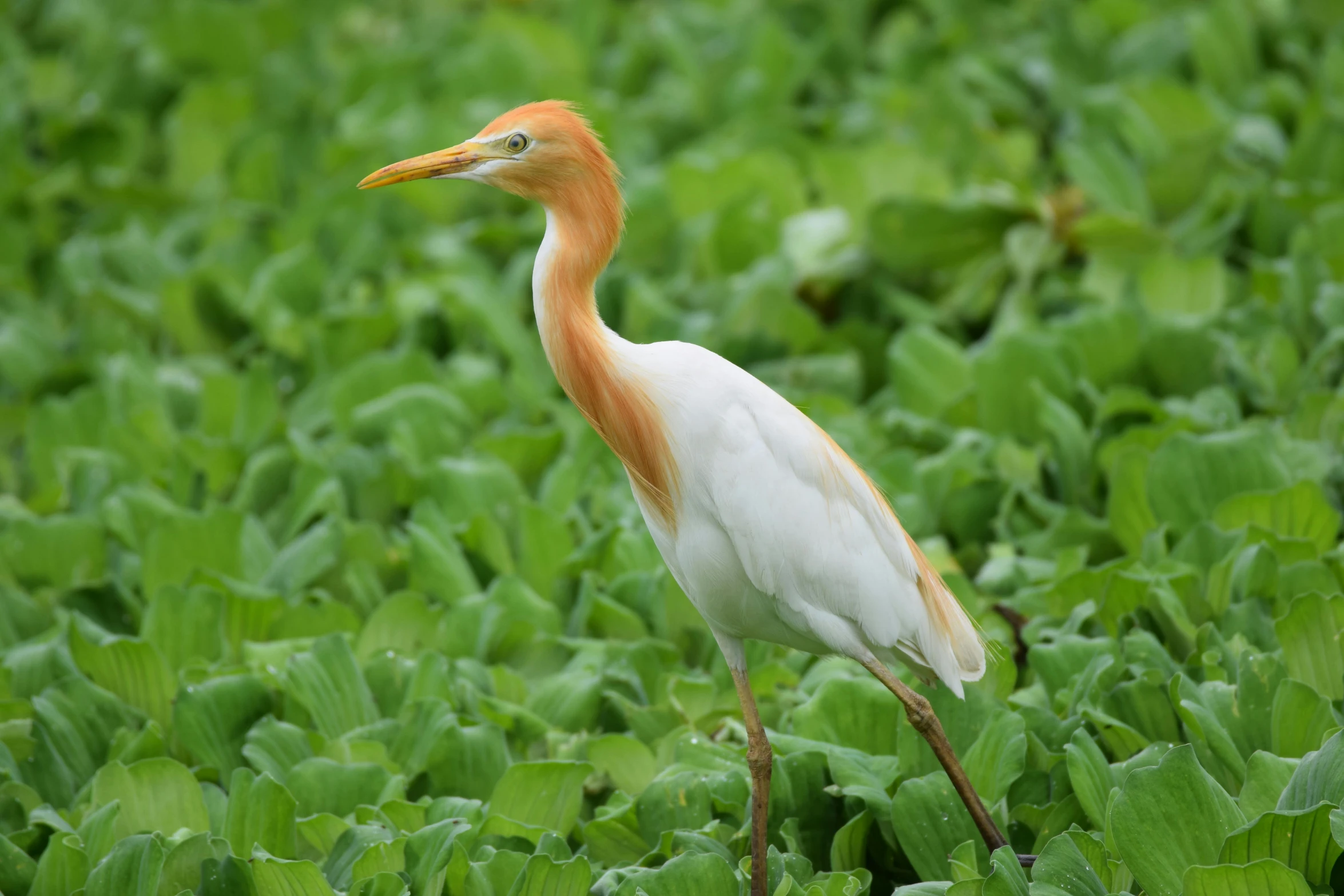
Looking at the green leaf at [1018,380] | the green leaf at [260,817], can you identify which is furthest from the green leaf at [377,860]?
the green leaf at [1018,380]

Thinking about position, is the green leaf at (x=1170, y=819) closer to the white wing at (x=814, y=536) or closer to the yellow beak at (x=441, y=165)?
the white wing at (x=814, y=536)

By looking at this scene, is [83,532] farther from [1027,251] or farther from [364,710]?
[1027,251]

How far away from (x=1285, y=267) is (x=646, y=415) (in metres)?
2.50

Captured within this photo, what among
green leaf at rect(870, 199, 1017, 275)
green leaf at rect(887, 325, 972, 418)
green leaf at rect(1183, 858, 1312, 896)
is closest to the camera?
green leaf at rect(1183, 858, 1312, 896)

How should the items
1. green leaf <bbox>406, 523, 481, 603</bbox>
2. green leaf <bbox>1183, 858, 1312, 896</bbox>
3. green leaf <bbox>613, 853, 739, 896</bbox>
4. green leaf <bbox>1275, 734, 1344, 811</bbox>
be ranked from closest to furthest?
green leaf <bbox>1183, 858, 1312, 896</bbox> → green leaf <bbox>1275, 734, 1344, 811</bbox> → green leaf <bbox>613, 853, 739, 896</bbox> → green leaf <bbox>406, 523, 481, 603</bbox>

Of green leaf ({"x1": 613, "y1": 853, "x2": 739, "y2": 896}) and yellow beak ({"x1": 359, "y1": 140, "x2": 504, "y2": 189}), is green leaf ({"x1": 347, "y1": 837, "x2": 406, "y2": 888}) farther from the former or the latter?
yellow beak ({"x1": 359, "y1": 140, "x2": 504, "y2": 189})

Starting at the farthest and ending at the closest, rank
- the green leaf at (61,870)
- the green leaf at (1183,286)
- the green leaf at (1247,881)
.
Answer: the green leaf at (1183,286)
the green leaf at (61,870)
the green leaf at (1247,881)

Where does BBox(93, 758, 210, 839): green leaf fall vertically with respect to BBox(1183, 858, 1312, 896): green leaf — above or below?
below

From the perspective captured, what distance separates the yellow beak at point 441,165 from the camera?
2.27m

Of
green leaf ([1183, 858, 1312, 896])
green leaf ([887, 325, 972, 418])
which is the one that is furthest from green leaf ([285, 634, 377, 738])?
green leaf ([887, 325, 972, 418])

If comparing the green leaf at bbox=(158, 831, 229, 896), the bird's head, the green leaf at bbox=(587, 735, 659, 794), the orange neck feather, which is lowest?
the green leaf at bbox=(587, 735, 659, 794)

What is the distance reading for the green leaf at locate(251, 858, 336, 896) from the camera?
2.21 meters

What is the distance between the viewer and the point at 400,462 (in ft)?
12.1

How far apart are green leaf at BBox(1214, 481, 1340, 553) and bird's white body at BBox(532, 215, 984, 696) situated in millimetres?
1011
